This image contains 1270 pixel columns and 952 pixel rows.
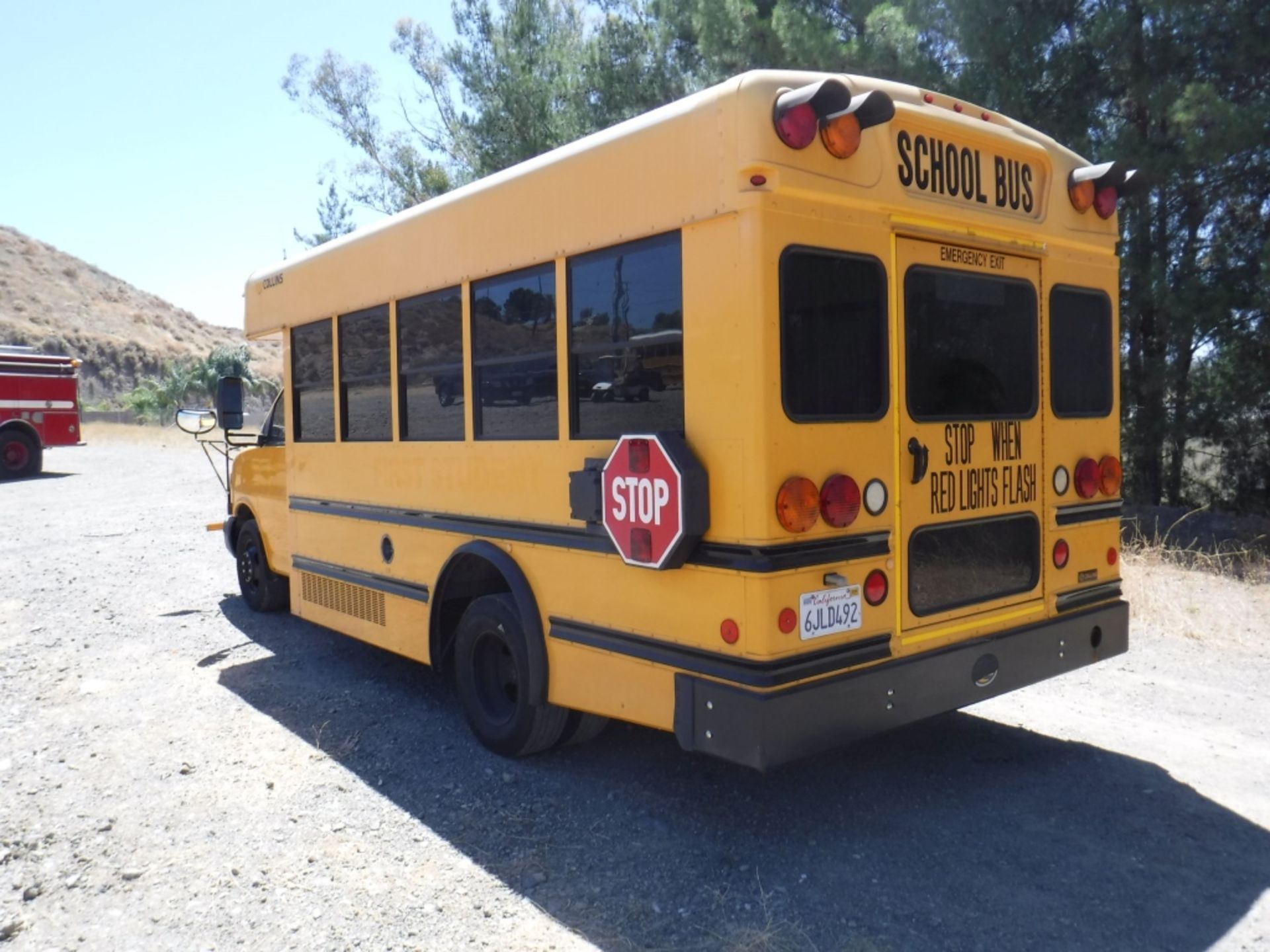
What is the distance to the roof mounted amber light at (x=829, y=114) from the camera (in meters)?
3.29

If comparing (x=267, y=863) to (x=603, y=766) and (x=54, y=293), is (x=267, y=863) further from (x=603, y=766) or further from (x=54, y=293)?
(x=54, y=293)

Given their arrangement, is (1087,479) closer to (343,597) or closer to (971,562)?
(971,562)

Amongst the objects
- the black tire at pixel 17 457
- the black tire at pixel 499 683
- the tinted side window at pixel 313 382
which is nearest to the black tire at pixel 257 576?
the tinted side window at pixel 313 382

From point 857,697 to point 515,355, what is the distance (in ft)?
6.40

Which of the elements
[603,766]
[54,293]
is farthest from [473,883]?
[54,293]

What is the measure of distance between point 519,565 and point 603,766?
97 centimetres

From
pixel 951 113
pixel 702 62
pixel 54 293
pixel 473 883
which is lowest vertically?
pixel 473 883

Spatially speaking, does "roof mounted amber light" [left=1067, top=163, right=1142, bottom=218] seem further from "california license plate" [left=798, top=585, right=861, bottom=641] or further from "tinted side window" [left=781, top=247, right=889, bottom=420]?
"california license plate" [left=798, top=585, right=861, bottom=641]

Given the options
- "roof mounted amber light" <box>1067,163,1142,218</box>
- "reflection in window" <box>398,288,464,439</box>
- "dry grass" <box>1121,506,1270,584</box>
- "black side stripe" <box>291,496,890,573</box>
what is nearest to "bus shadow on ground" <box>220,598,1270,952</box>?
"black side stripe" <box>291,496,890,573</box>

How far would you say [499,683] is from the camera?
15.5ft

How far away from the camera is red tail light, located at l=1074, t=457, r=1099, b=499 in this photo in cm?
439

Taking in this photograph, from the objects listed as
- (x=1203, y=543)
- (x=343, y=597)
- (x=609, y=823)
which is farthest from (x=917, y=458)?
(x=1203, y=543)

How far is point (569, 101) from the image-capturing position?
14.1 metres

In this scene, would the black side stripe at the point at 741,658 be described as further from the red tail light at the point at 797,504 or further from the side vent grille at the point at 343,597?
the side vent grille at the point at 343,597
